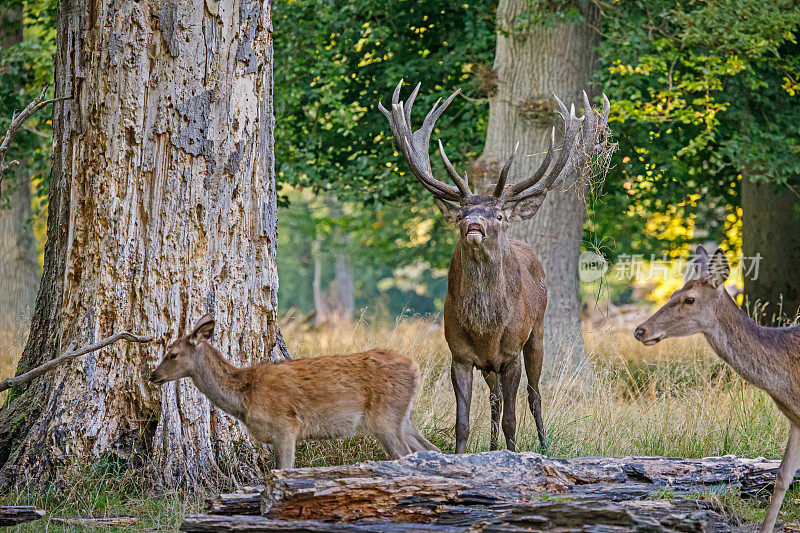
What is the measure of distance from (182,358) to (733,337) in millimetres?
3424

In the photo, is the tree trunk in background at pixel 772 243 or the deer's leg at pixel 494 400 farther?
the tree trunk in background at pixel 772 243

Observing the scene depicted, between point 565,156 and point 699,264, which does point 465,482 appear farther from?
point 565,156

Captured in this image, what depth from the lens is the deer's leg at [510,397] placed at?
7031mm

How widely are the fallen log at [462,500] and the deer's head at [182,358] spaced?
1200 millimetres

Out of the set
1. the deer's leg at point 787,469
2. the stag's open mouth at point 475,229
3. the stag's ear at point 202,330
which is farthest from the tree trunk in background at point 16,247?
the deer's leg at point 787,469

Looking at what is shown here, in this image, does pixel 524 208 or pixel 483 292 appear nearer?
pixel 483 292

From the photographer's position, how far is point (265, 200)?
22.0ft

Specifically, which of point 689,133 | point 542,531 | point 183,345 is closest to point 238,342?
point 183,345

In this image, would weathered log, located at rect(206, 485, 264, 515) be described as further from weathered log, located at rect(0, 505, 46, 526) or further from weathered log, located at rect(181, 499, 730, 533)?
weathered log, located at rect(0, 505, 46, 526)

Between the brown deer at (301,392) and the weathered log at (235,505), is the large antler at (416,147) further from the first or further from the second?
the weathered log at (235,505)

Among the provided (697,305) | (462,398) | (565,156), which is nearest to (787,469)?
(697,305)

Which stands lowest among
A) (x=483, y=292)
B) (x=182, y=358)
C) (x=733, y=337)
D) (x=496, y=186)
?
(x=182, y=358)

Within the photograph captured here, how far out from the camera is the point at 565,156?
7.16 m

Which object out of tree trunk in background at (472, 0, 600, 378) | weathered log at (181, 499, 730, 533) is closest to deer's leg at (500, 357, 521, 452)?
weathered log at (181, 499, 730, 533)
